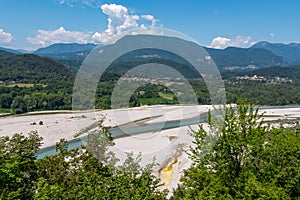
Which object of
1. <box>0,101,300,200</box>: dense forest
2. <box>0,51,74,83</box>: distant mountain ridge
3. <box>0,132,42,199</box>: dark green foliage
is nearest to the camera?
<box>0,101,300,200</box>: dense forest

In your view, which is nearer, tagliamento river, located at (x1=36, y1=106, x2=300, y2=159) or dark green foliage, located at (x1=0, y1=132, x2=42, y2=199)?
dark green foliage, located at (x1=0, y1=132, x2=42, y2=199)

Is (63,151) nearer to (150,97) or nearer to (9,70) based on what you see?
(150,97)

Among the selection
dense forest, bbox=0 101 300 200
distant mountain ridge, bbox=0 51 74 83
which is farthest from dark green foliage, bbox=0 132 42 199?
distant mountain ridge, bbox=0 51 74 83

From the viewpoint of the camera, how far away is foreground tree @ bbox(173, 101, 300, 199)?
860 cm

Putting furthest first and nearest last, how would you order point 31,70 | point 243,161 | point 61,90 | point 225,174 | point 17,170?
1. point 31,70
2. point 61,90
3. point 17,170
4. point 243,161
5. point 225,174

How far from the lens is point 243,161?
9.53 meters

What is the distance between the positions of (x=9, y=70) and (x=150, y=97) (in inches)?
2337

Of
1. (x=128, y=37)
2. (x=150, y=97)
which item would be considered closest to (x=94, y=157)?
(x=128, y=37)

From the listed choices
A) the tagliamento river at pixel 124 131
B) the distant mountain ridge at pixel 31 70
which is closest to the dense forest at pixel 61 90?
the distant mountain ridge at pixel 31 70

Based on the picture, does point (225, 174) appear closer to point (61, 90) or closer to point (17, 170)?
point (17, 170)

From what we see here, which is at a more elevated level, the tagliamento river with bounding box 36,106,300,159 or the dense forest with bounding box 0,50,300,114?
the dense forest with bounding box 0,50,300,114

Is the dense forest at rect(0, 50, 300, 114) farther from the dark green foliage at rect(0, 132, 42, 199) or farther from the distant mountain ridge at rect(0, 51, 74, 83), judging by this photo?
the dark green foliage at rect(0, 132, 42, 199)

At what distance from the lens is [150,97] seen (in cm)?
7731

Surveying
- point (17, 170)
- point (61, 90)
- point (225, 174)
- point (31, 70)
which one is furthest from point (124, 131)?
point (31, 70)
